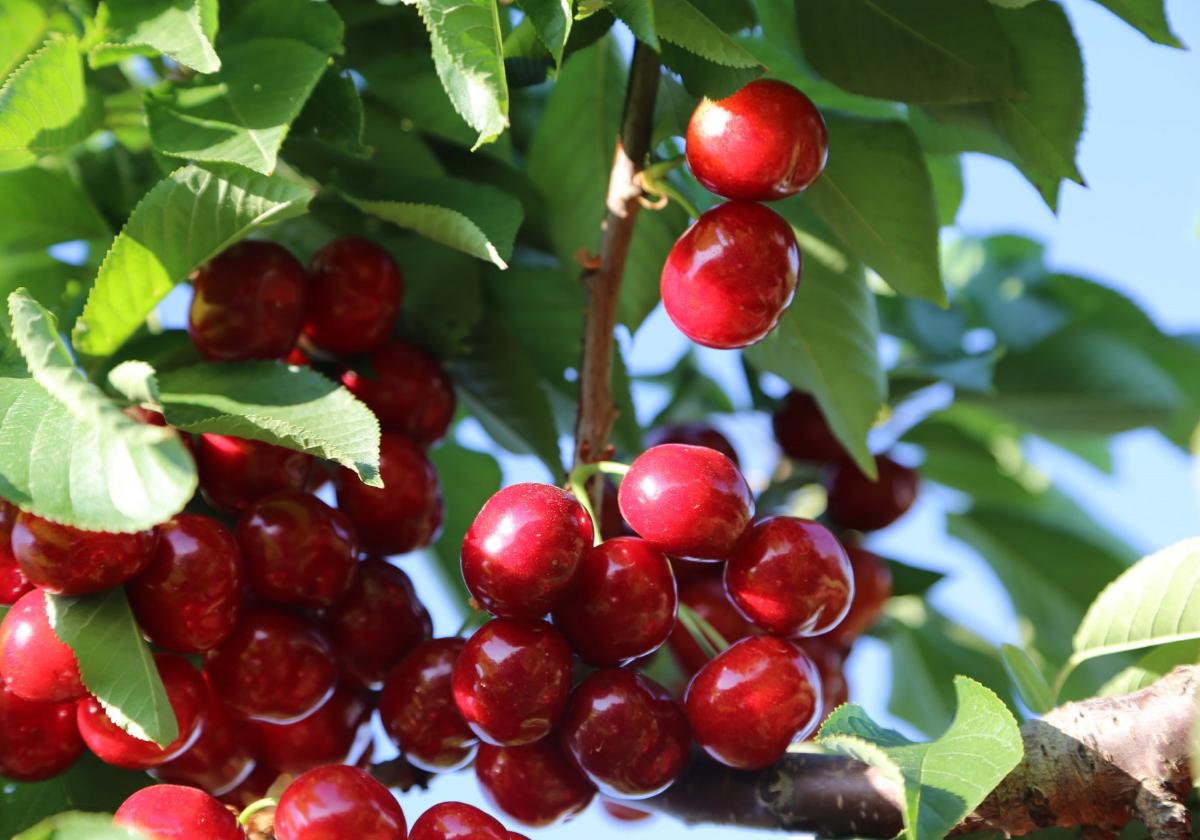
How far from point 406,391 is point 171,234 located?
233 millimetres

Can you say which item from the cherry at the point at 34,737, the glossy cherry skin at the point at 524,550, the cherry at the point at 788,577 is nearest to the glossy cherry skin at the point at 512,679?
the glossy cherry skin at the point at 524,550

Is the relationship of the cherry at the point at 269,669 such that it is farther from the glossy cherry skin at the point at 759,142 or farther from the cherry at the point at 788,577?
the glossy cherry skin at the point at 759,142

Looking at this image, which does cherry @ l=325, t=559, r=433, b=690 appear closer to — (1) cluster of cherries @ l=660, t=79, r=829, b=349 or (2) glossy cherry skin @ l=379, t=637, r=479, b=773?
(2) glossy cherry skin @ l=379, t=637, r=479, b=773

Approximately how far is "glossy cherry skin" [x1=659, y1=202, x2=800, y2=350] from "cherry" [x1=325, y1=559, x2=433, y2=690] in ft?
0.87

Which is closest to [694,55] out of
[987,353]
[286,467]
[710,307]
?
[710,307]

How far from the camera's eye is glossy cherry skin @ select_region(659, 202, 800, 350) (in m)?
0.77

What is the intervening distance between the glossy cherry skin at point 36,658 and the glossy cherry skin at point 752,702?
35 cm

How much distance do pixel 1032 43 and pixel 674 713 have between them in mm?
486

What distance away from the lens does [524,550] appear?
0.70 meters

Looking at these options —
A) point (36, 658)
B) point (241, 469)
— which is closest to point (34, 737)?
point (36, 658)

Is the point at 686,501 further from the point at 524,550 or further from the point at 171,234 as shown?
the point at 171,234

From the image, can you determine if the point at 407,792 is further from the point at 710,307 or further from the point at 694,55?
the point at 694,55

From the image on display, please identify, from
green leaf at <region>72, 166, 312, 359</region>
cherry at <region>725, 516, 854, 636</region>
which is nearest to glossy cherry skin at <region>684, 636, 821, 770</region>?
cherry at <region>725, 516, 854, 636</region>

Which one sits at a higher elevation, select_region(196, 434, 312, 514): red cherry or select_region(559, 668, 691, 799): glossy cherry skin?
select_region(196, 434, 312, 514): red cherry
